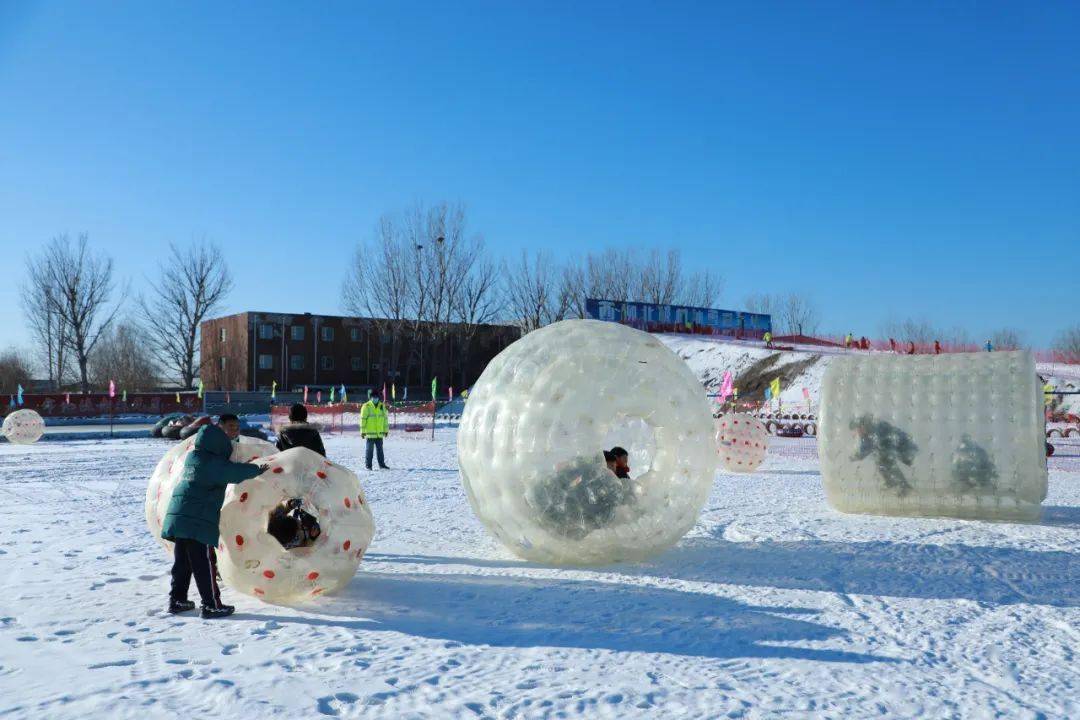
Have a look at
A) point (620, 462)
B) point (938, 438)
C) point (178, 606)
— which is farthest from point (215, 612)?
point (938, 438)

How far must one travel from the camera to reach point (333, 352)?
60125mm

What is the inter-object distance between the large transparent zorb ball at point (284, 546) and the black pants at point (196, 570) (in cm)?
21

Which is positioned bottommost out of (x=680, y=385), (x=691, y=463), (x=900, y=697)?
(x=900, y=697)

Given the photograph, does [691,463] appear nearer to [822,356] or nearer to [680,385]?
[680,385]

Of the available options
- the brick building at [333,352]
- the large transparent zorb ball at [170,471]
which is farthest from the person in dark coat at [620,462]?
the brick building at [333,352]

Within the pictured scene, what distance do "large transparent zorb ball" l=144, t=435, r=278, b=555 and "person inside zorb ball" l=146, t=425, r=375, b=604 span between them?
0.34 meters

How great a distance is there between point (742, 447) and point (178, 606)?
41.1 feet

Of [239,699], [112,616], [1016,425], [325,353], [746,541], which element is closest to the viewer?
[239,699]

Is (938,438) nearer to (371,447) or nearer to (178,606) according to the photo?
(178,606)

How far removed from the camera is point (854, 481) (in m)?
11.0

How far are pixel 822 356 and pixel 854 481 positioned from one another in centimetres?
3568

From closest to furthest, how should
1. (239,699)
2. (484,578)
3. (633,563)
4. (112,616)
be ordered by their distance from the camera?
(239,699) < (112,616) < (484,578) < (633,563)

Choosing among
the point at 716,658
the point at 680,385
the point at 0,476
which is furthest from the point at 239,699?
the point at 0,476

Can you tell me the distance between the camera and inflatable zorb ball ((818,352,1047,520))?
10375 mm
